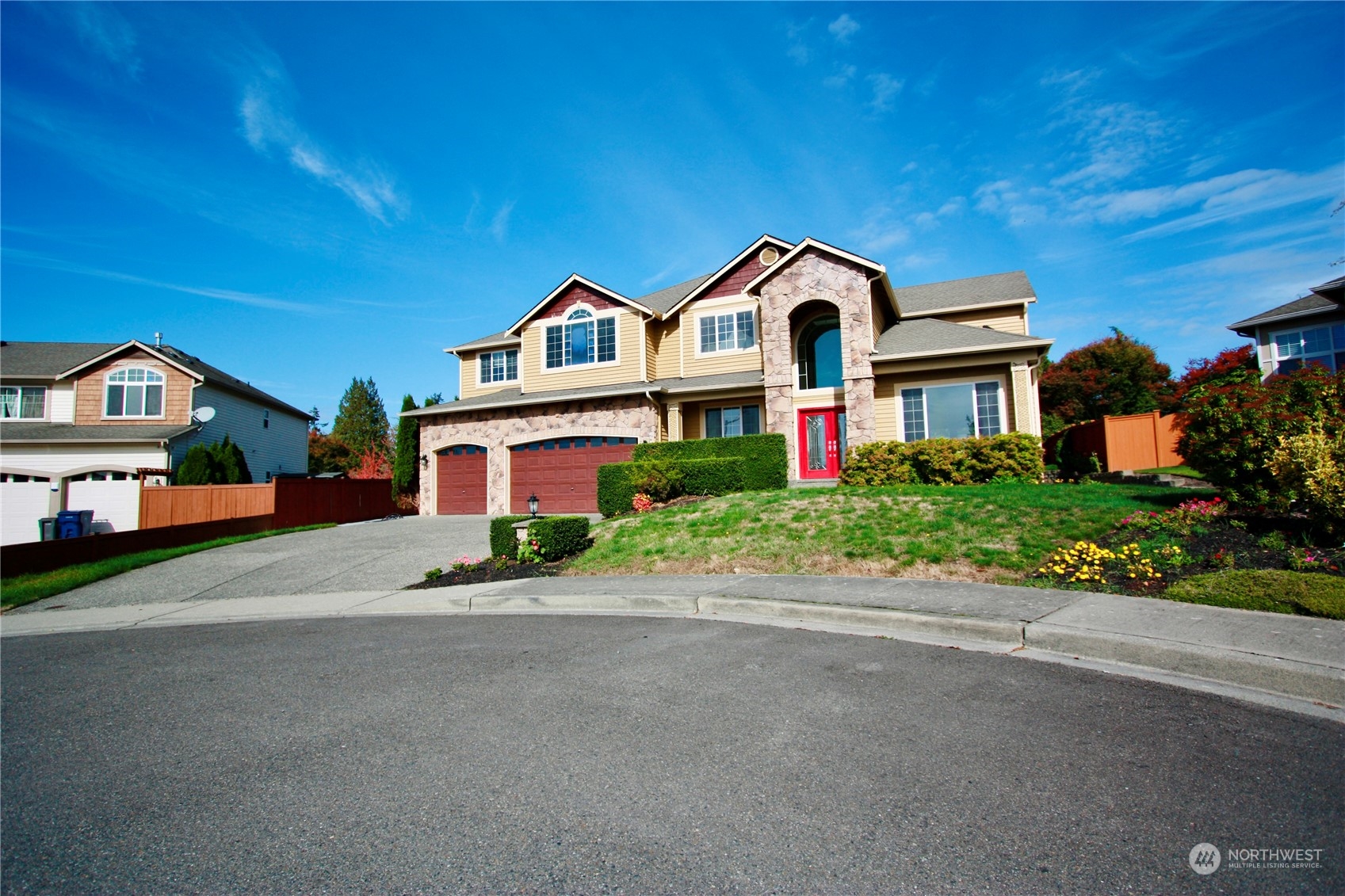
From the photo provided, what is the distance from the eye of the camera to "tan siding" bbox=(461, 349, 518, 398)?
25750 mm

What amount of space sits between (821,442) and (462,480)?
12.6m

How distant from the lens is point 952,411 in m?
18.7

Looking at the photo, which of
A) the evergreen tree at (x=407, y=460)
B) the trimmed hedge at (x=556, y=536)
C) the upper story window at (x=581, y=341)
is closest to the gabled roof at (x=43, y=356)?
the evergreen tree at (x=407, y=460)

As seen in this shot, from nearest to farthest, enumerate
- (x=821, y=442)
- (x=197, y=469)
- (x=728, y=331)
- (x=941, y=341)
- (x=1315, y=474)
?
(x=1315, y=474)
(x=941, y=341)
(x=821, y=442)
(x=728, y=331)
(x=197, y=469)

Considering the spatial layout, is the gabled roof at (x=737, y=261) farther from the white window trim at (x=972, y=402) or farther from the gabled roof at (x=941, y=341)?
the white window trim at (x=972, y=402)

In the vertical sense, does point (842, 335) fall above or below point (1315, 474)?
above

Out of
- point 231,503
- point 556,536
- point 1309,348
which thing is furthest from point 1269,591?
point 231,503

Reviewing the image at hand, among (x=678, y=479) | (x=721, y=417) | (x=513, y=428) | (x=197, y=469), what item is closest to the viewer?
(x=678, y=479)

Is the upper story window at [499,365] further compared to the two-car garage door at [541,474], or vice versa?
the upper story window at [499,365]

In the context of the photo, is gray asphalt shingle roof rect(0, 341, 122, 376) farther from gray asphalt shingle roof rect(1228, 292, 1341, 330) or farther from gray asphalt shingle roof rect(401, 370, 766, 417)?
gray asphalt shingle roof rect(1228, 292, 1341, 330)

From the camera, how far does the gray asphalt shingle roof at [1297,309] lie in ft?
74.5

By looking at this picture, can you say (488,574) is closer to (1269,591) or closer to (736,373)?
(1269,591)

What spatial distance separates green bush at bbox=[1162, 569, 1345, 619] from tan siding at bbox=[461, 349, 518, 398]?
22638mm

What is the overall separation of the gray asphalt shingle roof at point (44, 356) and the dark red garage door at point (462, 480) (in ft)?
56.5
